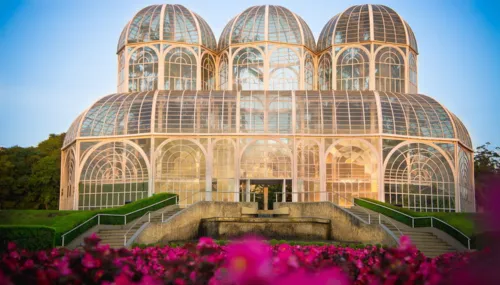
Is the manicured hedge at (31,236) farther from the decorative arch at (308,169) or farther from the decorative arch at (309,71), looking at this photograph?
the decorative arch at (309,71)

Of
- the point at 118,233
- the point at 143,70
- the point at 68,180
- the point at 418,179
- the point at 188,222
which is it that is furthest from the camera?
the point at 143,70

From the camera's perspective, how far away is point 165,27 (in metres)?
47.8

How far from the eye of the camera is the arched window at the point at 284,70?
155ft

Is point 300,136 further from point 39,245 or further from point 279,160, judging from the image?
point 39,245

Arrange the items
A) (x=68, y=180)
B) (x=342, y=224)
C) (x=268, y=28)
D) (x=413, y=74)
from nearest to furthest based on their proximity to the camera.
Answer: (x=342, y=224) < (x=68, y=180) < (x=268, y=28) < (x=413, y=74)

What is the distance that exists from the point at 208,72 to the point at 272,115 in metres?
10.7

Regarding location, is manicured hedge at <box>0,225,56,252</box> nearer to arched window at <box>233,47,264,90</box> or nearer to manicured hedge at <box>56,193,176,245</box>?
manicured hedge at <box>56,193,176,245</box>

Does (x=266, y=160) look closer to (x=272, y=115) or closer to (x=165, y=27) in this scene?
(x=272, y=115)

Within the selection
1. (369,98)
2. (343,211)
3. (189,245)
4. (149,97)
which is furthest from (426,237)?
(189,245)

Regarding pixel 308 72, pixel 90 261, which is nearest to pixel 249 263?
pixel 90 261

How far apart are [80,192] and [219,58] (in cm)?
1626

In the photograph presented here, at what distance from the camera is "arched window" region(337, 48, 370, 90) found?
155 feet

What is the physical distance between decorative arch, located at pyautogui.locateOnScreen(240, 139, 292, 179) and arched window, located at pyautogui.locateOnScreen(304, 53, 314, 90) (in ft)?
33.3

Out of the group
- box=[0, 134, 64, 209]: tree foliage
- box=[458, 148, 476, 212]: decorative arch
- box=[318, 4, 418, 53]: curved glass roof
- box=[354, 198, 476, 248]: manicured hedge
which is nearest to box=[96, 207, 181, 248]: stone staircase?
box=[354, 198, 476, 248]: manicured hedge
